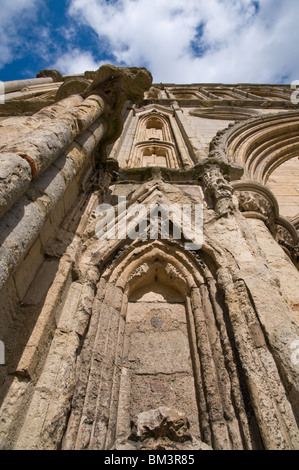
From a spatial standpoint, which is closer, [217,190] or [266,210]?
[217,190]

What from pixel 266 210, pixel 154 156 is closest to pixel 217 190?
pixel 266 210

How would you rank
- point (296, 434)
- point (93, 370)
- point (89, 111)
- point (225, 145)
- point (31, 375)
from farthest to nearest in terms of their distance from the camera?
point (225, 145)
point (89, 111)
point (93, 370)
point (31, 375)
point (296, 434)

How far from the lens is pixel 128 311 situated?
2848 mm

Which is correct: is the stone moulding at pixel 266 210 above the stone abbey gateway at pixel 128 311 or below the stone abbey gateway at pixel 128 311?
above

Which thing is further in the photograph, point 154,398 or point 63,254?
point 63,254

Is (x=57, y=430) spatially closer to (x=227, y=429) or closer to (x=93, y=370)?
(x=93, y=370)

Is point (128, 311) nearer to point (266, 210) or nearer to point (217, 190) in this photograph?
point (217, 190)

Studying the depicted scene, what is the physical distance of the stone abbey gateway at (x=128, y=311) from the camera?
67.0 inches

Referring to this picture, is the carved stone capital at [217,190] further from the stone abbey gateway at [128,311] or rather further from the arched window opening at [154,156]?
the arched window opening at [154,156]

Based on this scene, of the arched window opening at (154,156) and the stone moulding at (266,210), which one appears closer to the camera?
the stone moulding at (266,210)

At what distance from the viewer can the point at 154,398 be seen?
2.15 meters

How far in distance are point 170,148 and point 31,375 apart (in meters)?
6.73

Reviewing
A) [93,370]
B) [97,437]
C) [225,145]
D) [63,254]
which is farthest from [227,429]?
[225,145]

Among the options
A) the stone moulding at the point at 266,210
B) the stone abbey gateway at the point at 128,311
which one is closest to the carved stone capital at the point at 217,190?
the stone abbey gateway at the point at 128,311
